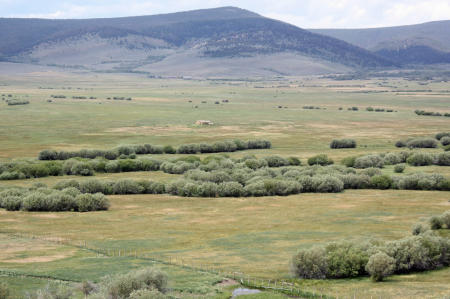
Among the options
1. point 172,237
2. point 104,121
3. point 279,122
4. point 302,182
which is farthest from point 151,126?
point 172,237

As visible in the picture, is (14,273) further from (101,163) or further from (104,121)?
(104,121)

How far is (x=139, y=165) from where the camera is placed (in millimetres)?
109562

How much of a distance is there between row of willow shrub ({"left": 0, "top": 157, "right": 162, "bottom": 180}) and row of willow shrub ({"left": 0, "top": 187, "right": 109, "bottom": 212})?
21.8 meters

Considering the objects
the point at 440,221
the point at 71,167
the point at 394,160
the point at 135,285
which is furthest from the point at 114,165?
the point at 135,285

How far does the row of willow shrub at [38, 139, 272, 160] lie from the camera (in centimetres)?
12025

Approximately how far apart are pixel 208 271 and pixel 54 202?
1329 inches

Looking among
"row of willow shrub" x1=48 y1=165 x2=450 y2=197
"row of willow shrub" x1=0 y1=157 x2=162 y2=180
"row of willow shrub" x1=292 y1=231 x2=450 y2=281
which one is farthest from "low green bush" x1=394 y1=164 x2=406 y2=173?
"row of willow shrub" x1=292 y1=231 x2=450 y2=281

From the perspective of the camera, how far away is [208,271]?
50094mm

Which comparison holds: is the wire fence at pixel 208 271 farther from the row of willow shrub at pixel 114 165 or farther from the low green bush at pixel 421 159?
the low green bush at pixel 421 159

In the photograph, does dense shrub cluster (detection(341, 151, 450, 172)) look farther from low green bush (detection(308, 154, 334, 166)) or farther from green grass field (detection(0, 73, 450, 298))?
green grass field (detection(0, 73, 450, 298))

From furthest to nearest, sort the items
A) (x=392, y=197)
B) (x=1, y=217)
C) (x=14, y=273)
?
1. (x=392, y=197)
2. (x=1, y=217)
3. (x=14, y=273)

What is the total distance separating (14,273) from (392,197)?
171 feet

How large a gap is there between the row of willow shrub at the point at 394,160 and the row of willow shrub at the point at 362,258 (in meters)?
56.5

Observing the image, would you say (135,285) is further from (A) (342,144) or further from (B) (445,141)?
(B) (445,141)
